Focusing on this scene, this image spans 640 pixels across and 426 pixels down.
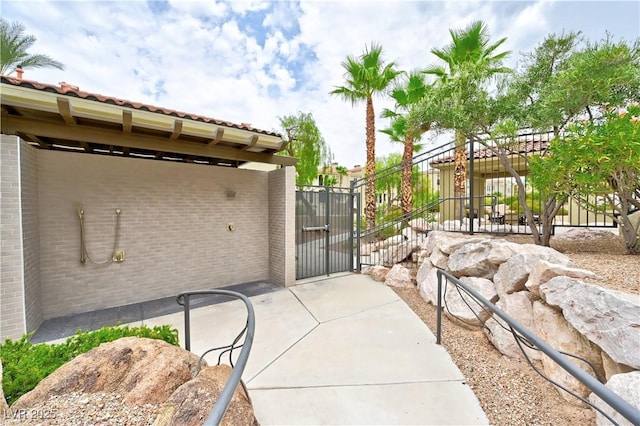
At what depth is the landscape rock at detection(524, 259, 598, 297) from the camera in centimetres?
257

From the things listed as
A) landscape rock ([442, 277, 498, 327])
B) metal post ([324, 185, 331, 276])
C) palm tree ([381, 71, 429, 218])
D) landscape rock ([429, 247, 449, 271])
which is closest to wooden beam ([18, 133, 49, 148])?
metal post ([324, 185, 331, 276])

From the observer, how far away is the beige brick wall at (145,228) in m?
3.87

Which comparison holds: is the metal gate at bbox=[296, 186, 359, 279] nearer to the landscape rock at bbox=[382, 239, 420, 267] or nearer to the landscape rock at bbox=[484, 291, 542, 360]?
the landscape rock at bbox=[382, 239, 420, 267]

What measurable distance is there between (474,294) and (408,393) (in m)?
1.10

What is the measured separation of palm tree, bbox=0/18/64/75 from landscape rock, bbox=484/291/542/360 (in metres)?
15.6

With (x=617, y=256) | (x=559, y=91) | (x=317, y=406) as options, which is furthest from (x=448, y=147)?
(x=317, y=406)

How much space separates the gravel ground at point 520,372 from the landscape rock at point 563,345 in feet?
0.40

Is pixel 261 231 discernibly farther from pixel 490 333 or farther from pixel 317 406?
pixel 490 333

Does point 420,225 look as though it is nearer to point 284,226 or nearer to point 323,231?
point 323,231

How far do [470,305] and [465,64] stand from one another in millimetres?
4098

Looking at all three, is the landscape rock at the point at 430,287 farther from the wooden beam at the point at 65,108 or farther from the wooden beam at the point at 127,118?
the wooden beam at the point at 65,108

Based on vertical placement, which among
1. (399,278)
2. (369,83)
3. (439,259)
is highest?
→ (369,83)

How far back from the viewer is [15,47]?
9445 millimetres

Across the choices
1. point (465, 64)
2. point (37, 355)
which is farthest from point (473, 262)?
point (37, 355)
